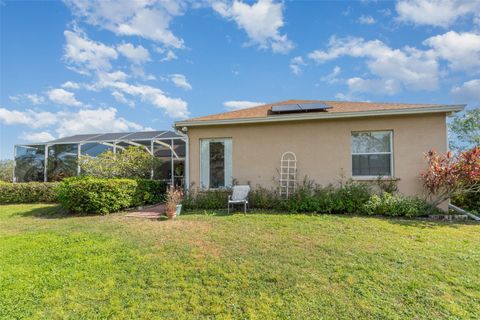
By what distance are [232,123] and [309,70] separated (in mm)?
5444

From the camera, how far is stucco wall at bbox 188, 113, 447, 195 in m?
7.91

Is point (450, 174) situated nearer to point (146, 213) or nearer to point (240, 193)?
point (240, 193)

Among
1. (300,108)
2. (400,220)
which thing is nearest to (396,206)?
(400,220)

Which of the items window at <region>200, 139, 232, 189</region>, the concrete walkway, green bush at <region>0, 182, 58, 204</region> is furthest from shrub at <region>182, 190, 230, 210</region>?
green bush at <region>0, 182, 58, 204</region>

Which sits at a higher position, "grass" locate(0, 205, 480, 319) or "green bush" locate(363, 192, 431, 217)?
"green bush" locate(363, 192, 431, 217)

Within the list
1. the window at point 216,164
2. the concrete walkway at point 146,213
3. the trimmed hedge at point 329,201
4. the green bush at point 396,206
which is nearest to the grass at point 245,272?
the green bush at point 396,206

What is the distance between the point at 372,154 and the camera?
27.3 ft

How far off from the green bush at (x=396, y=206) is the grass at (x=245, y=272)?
33.3 inches

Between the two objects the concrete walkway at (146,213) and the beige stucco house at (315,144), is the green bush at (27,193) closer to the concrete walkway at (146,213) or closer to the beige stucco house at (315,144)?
the concrete walkway at (146,213)

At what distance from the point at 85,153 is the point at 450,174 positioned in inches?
737

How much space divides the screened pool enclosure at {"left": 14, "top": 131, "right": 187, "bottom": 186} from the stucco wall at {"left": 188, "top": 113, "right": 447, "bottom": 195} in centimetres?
A: 565

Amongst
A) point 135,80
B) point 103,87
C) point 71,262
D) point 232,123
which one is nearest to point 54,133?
point 103,87

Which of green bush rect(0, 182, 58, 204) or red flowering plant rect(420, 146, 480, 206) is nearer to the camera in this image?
red flowering plant rect(420, 146, 480, 206)

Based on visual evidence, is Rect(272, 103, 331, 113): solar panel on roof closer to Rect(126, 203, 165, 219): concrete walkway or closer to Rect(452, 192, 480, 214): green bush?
Rect(452, 192, 480, 214): green bush
